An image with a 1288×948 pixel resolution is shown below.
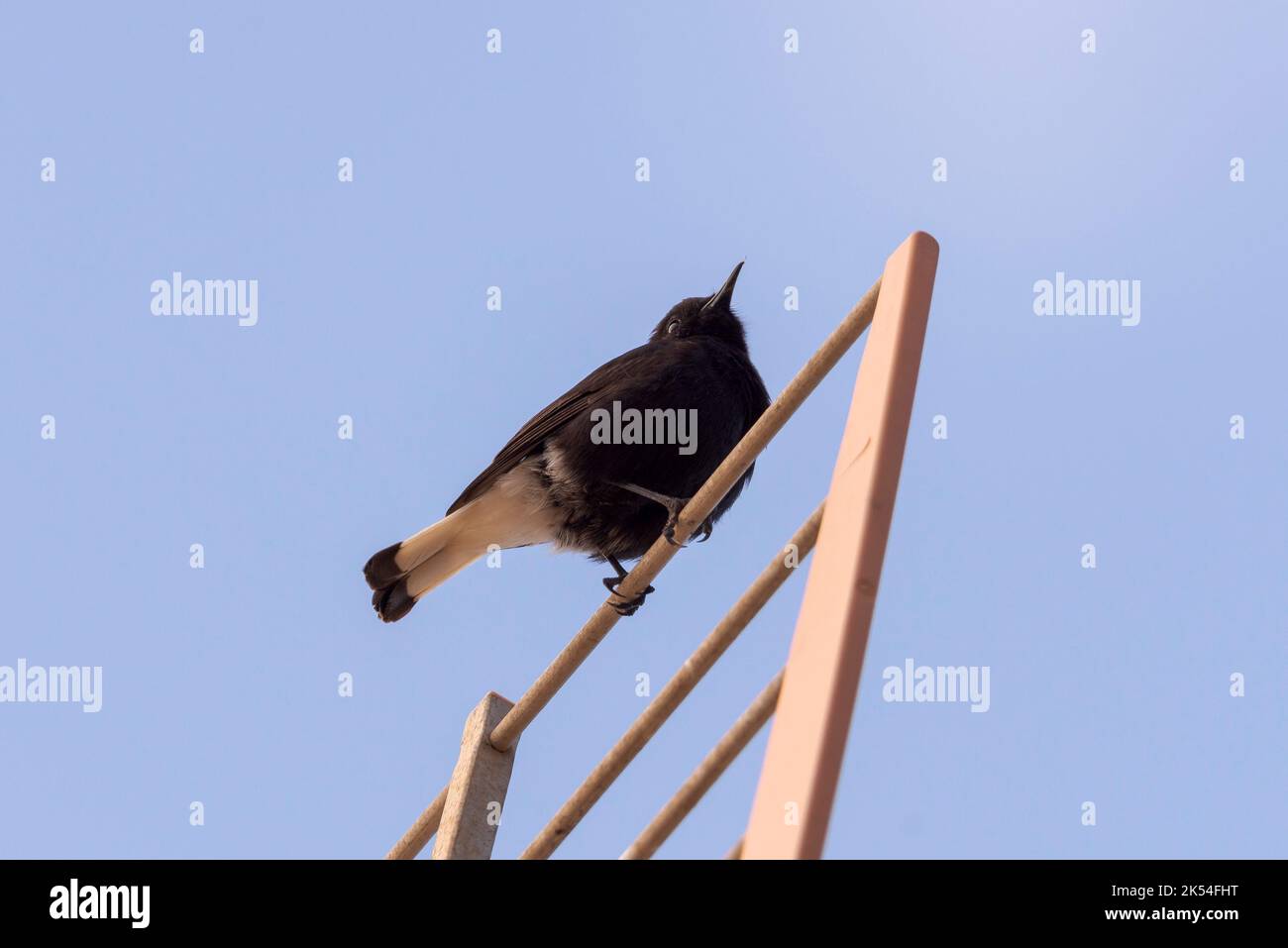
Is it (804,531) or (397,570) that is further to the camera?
(397,570)

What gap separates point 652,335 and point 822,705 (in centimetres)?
557

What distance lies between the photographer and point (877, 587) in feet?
7.61

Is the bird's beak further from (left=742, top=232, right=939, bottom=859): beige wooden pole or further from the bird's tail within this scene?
(left=742, top=232, right=939, bottom=859): beige wooden pole

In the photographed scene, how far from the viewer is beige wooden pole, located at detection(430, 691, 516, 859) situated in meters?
3.71

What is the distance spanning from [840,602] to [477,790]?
1.82 metres

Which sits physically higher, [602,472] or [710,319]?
[710,319]

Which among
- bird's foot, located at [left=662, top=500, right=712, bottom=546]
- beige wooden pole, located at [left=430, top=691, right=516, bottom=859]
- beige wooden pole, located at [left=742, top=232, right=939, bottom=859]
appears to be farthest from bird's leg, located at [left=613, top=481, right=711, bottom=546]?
beige wooden pole, located at [left=742, top=232, right=939, bottom=859]

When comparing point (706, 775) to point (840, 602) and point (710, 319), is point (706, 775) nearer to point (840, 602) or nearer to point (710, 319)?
point (840, 602)

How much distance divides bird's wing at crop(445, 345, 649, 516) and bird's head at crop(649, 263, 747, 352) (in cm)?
71

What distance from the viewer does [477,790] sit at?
152 inches

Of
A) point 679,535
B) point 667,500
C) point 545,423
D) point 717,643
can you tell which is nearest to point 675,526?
point 679,535
